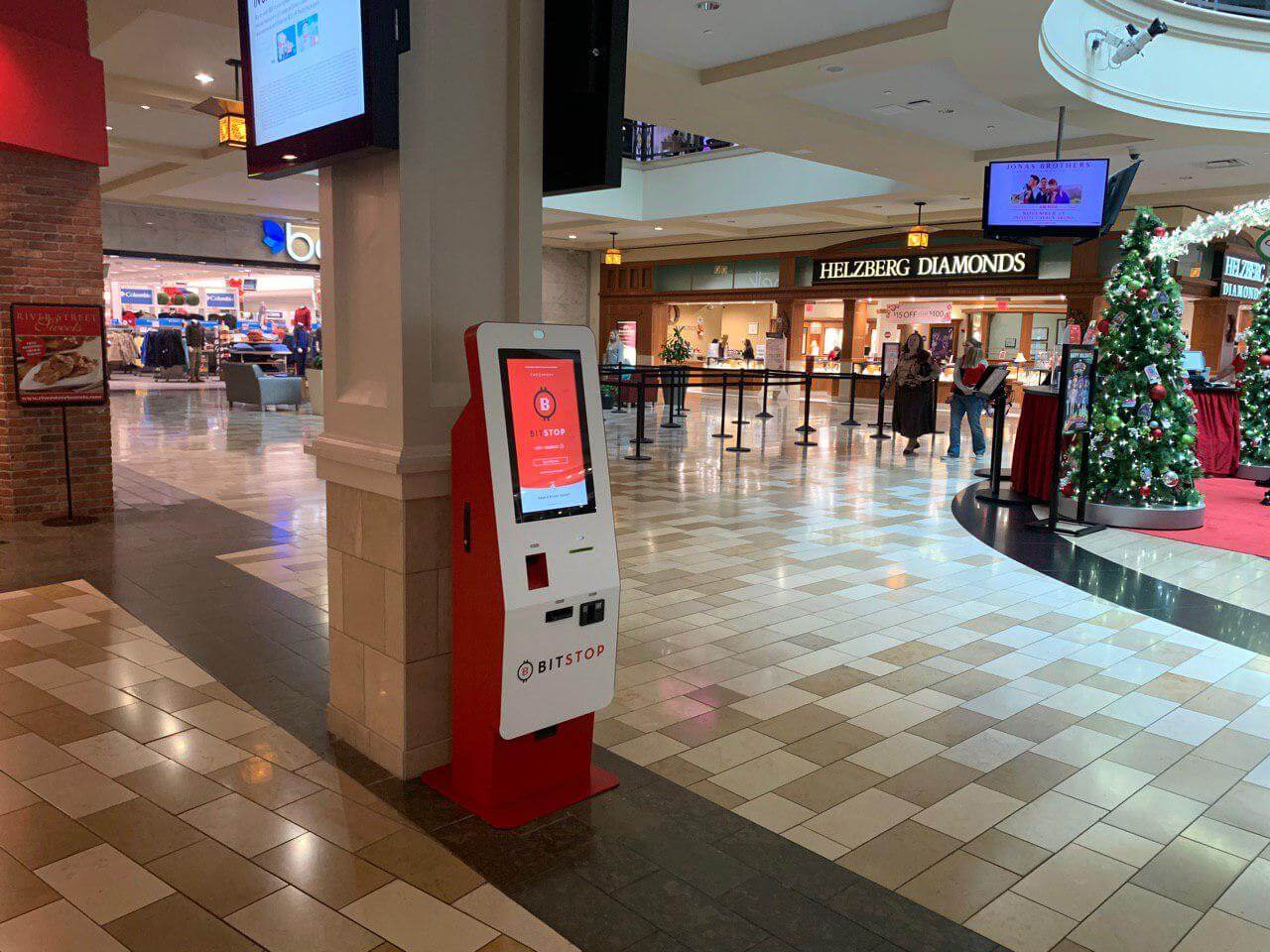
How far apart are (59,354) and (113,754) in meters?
4.53

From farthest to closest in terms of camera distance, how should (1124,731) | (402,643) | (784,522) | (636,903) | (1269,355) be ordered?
(1269,355) < (784,522) < (1124,731) < (402,643) < (636,903)

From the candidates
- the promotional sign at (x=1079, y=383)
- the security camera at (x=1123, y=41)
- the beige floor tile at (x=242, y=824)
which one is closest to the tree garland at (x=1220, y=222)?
the security camera at (x=1123, y=41)

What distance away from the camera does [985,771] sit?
3094 millimetres

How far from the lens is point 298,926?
216 cm

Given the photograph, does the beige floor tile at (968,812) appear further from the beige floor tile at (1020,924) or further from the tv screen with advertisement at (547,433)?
the tv screen with advertisement at (547,433)

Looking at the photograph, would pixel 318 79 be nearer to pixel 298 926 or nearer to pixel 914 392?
pixel 298 926

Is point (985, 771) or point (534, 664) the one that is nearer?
point (534, 664)

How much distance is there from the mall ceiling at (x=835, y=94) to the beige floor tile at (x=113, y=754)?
5.46 m

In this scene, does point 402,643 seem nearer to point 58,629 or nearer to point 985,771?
point 985,771

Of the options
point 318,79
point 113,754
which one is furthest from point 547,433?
point 113,754

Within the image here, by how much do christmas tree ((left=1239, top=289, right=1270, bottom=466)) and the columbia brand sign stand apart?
10.2 metres

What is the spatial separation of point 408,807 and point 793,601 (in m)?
2.83

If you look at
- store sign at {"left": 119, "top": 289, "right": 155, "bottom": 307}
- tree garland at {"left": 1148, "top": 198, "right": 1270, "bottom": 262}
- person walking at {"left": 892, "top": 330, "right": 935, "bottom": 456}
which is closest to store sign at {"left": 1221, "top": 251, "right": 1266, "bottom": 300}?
tree garland at {"left": 1148, "top": 198, "right": 1270, "bottom": 262}

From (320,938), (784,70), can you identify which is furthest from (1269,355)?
(320,938)
